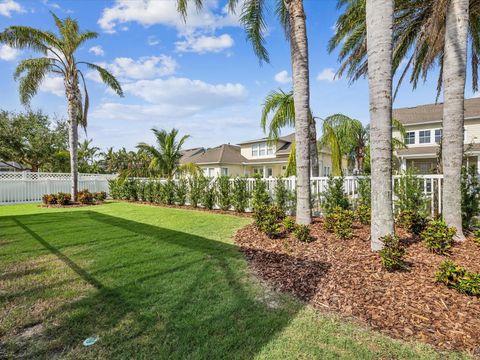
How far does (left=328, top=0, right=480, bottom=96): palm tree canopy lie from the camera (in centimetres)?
750

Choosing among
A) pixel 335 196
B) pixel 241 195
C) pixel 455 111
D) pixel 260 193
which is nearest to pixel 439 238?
pixel 455 111

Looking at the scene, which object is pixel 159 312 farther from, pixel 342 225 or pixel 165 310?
pixel 342 225

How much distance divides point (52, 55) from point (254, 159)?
18.0 metres

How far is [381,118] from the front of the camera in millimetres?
4258

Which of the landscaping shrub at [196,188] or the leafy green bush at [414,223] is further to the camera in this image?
the landscaping shrub at [196,188]

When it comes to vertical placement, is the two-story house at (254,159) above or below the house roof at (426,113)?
below

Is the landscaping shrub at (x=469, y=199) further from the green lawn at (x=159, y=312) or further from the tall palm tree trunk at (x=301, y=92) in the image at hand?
the green lawn at (x=159, y=312)

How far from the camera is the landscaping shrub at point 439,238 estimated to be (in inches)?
164

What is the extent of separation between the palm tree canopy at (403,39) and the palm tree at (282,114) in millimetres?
1989

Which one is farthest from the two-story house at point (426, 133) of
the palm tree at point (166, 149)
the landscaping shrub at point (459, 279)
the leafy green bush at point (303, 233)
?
the landscaping shrub at point (459, 279)

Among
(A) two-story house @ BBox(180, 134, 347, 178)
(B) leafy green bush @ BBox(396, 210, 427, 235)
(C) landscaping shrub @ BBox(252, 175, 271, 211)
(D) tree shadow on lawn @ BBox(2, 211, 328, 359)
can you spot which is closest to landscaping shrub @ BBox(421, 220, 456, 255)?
(B) leafy green bush @ BBox(396, 210, 427, 235)

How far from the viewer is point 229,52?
439 inches

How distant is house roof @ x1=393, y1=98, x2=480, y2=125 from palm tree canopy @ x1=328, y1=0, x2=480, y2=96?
11.1 meters

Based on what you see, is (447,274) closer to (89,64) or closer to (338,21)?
(338,21)
